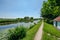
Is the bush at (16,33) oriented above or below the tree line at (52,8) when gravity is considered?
below

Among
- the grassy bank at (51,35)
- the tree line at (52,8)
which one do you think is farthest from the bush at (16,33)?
the tree line at (52,8)

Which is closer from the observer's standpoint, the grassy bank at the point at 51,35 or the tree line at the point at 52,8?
the grassy bank at the point at 51,35

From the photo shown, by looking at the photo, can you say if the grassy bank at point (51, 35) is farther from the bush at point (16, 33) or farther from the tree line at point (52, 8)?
the tree line at point (52, 8)

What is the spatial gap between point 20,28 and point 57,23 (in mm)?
24565

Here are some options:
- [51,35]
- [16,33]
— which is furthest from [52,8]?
[16,33]

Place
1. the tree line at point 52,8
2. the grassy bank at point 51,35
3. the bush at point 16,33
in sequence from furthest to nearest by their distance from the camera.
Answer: the tree line at point 52,8 < the grassy bank at point 51,35 < the bush at point 16,33

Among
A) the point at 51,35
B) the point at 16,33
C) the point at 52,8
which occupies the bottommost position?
the point at 51,35

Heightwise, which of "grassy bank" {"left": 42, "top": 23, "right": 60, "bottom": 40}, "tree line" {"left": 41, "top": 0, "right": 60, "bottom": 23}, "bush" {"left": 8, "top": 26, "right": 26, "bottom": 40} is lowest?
"grassy bank" {"left": 42, "top": 23, "right": 60, "bottom": 40}

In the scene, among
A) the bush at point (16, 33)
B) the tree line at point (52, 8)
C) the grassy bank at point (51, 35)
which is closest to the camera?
the bush at point (16, 33)

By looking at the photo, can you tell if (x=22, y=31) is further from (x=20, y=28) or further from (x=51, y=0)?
(x=51, y=0)

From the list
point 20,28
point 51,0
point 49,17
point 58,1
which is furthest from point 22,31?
point 49,17

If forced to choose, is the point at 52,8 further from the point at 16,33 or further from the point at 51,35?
the point at 16,33

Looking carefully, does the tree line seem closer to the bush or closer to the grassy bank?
the grassy bank

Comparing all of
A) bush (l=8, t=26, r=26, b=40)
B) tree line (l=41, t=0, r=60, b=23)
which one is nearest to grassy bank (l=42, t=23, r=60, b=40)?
bush (l=8, t=26, r=26, b=40)
